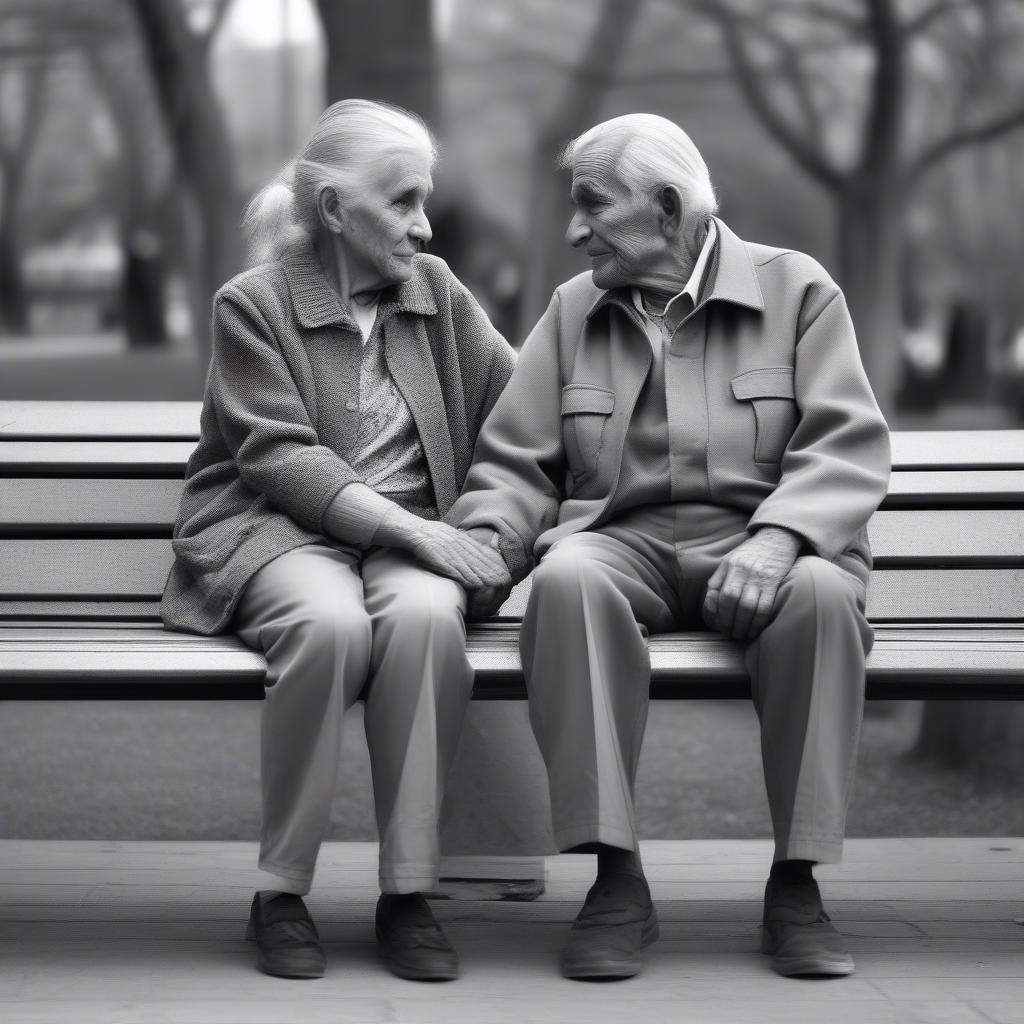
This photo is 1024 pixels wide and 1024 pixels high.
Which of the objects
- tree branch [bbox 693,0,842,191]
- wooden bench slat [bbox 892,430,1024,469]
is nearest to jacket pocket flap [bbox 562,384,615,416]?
wooden bench slat [bbox 892,430,1024,469]

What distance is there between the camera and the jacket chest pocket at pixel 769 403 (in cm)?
341

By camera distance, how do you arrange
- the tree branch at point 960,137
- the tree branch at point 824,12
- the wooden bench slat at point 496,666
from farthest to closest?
the tree branch at point 960,137
the tree branch at point 824,12
the wooden bench slat at point 496,666

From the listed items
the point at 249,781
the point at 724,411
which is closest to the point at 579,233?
the point at 724,411

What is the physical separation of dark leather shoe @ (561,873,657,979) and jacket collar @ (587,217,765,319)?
108 cm

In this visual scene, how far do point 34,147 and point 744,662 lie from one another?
4.45 metres

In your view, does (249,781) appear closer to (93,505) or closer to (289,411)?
(93,505)

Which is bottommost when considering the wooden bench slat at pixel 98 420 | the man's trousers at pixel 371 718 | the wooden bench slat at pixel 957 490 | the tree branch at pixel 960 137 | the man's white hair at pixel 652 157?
the man's trousers at pixel 371 718

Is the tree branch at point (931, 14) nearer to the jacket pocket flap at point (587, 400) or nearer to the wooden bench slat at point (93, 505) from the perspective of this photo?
the jacket pocket flap at point (587, 400)

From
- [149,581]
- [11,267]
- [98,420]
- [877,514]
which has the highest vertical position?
[11,267]

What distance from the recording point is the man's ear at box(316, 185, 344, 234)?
11.7ft

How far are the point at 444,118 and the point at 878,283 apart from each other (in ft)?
5.90

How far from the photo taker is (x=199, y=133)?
21.9 feet

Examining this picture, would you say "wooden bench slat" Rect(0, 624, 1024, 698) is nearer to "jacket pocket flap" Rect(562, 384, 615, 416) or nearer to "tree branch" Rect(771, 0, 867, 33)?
"jacket pocket flap" Rect(562, 384, 615, 416)

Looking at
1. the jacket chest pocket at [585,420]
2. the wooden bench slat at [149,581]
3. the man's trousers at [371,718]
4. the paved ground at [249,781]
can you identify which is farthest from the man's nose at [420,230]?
the paved ground at [249,781]
